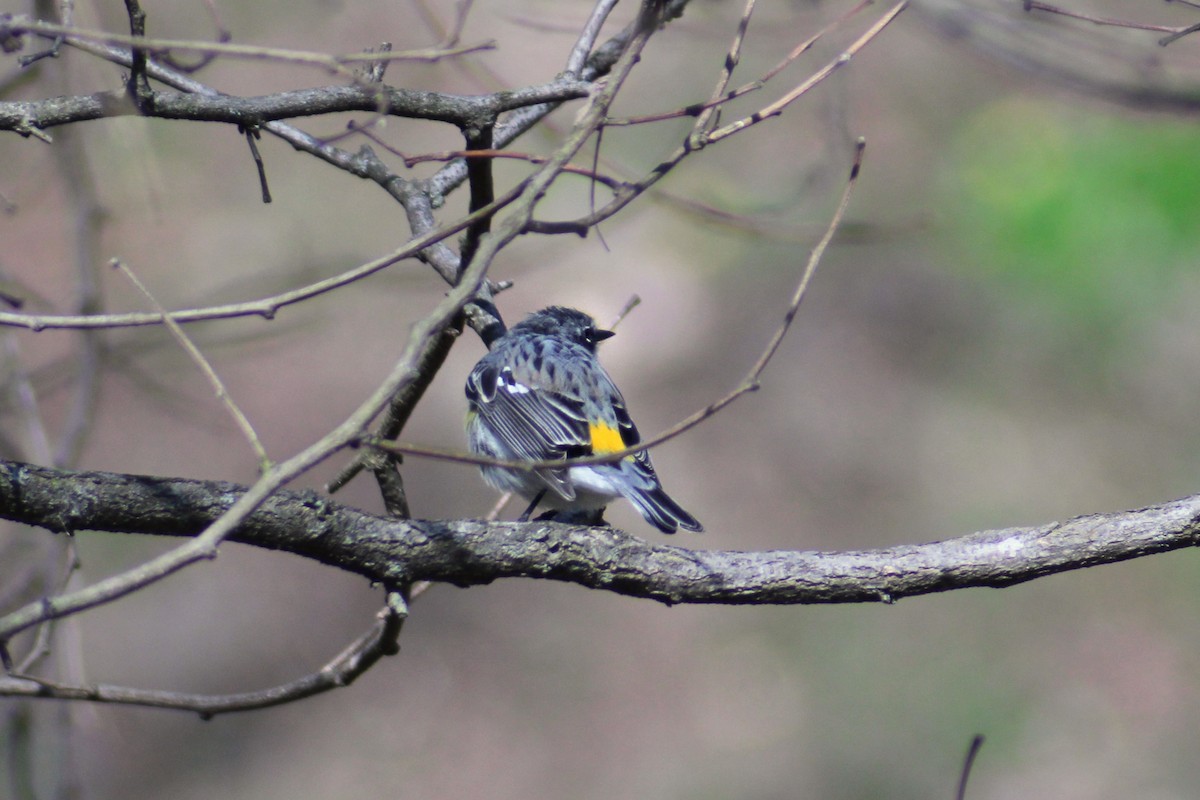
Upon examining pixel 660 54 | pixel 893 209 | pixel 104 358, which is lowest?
pixel 104 358

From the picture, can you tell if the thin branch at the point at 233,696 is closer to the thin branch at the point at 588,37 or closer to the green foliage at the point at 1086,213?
the thin branch at the point at 588,37

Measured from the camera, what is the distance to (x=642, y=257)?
10.3 m

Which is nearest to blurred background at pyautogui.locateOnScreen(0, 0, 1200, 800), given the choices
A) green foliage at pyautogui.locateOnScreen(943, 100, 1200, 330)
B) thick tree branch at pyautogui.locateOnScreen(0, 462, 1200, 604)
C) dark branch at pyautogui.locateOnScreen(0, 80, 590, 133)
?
green foliage at pyautogui.locateOnScreen(943, 100, 1200, 330)

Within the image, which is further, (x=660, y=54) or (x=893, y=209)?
(x=660, y=54)

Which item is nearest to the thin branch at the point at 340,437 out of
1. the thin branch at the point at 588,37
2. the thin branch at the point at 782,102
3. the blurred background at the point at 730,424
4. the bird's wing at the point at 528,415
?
the thin branch at the point at 782,102

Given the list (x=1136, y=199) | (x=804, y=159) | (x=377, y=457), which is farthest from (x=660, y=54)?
(x=377, y=457)

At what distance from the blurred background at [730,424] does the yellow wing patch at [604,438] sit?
193cm

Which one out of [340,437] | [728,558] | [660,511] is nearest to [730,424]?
[660,511]

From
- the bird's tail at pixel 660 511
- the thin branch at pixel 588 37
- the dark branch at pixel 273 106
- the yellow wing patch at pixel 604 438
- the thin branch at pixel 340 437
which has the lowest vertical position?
the thin branch at pixel 340 437

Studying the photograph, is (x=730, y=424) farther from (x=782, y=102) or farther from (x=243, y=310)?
(x=243, y=310)

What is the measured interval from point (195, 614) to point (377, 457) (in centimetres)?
528

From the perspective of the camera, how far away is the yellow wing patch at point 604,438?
15.4 feet

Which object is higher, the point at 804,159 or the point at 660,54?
the point at 660,54

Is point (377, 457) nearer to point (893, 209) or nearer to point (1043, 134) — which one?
point (893, 209)
